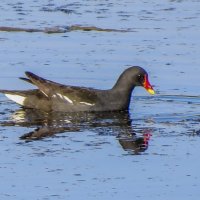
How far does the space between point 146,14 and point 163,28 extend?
4.20ft

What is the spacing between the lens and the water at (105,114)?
10758 millimetres

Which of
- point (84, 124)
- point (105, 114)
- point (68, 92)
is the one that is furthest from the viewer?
point (68, 92)

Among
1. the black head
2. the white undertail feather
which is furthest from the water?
the black head

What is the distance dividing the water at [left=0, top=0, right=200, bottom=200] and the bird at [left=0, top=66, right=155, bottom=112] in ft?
0.66

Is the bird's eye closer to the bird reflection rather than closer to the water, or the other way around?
the water

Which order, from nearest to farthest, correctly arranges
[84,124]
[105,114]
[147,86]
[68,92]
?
1. [84,124]
2. [105,114]
3. [68,92]
4. [147,86]

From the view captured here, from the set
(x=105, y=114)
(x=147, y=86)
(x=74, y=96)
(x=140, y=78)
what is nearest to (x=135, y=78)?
(x=140, y=78)

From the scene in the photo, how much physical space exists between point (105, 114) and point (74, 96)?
0.51m

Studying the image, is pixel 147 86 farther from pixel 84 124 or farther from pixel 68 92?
pixel 84 124

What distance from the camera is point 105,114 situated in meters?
14.8

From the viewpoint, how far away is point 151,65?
16.9m

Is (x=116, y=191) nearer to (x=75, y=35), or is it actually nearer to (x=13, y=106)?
(x=13, y=106)

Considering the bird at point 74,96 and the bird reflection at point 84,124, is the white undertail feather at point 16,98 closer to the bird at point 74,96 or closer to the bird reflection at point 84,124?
the bird at point 74,96

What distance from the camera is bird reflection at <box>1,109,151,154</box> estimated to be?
42.1ft
